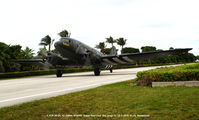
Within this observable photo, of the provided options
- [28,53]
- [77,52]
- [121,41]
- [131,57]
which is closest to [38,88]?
[77,52]

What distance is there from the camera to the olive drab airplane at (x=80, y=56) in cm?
2447

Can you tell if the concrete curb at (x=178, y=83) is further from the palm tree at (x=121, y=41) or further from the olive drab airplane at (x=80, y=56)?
the palm tree at (x=121, y=41)

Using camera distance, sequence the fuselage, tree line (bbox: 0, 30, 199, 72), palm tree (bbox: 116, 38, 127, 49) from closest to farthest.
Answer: the fuselage < tree line (bbox: 0, 30, 199, 72) < palm tree (bbox: 116, 38, 127, 49)

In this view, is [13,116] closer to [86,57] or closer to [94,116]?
[94,116]

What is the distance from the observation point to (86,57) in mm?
26812

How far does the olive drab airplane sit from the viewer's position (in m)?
24.5

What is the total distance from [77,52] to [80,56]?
1.03 m

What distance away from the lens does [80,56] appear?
85.5ft

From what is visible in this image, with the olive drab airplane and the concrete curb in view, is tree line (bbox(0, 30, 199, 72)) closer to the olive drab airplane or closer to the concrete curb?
the olive drab airplane

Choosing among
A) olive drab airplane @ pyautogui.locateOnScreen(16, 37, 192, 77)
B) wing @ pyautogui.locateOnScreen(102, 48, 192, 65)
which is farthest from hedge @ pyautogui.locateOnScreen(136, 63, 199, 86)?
wing @ pyautogui.locateOnScreen(102, 48, 192, 65)

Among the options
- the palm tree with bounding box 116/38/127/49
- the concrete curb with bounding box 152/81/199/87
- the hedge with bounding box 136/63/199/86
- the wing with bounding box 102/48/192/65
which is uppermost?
the palm tree with bounding box 116/38/127/49

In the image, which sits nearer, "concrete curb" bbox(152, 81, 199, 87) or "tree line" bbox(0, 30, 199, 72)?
"concrete curb" bbox(152, 81, 199, 87)

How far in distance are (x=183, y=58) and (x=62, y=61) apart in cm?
13178

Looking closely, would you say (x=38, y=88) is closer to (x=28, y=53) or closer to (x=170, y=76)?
(x=170, y=76)
